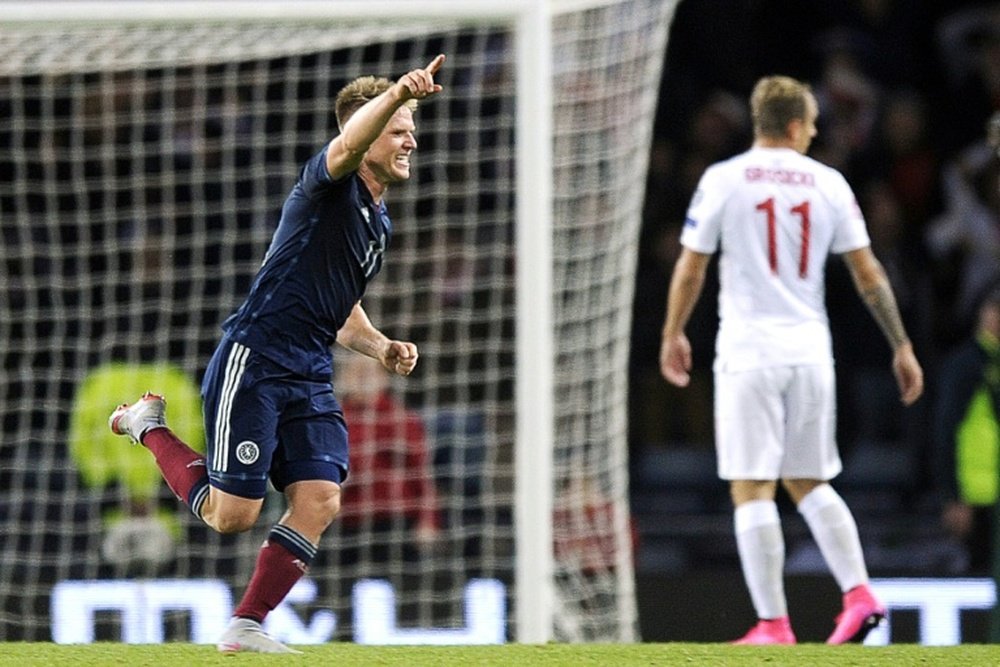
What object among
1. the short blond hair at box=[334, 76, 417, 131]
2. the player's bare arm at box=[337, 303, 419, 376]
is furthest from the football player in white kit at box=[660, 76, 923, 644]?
the short blond hair at box=[334, 76, 417, 131]

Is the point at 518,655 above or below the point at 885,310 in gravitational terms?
below

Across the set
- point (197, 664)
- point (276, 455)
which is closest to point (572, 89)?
point (276, 455)

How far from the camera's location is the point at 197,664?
4.75 metres

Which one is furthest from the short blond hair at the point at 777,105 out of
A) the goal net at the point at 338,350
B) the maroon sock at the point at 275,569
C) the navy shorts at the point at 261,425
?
the maroon sock at the point at 275,569

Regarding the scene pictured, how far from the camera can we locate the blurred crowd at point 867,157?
1034 cm

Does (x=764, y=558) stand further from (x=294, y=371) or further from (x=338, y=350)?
(x=338, y=350)

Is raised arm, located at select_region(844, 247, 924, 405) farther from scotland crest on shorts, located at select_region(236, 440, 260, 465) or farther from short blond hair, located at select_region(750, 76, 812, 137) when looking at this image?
scotland crest on shorts, located at select_region(236, 440, 260, 465)

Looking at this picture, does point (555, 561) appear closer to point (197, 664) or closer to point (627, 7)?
point (627, 7)

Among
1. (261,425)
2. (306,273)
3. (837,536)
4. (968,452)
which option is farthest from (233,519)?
(968,452)

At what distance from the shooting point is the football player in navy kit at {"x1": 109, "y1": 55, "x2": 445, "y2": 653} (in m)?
Result: 5.07

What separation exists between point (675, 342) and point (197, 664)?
2.33m

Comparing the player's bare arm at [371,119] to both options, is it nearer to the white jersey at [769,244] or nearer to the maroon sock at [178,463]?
the maroon sock at [178,463]

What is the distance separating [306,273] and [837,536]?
2220 millimetres

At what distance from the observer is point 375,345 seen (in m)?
5.34
